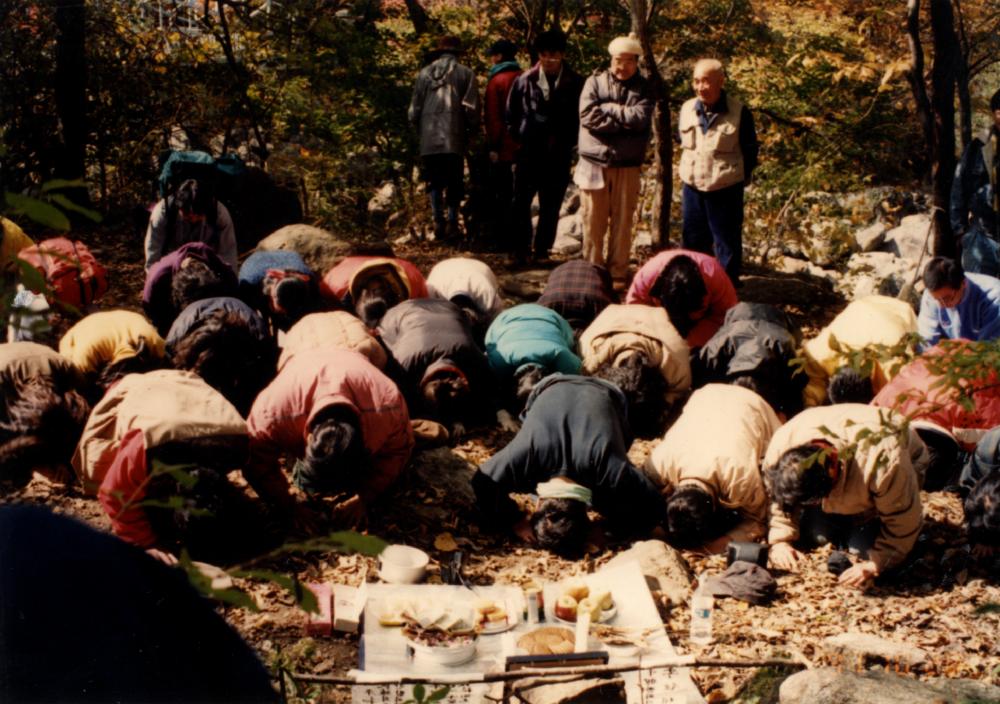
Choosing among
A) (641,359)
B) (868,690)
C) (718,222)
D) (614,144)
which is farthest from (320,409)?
(718,222)

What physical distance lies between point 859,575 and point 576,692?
6.07 feet

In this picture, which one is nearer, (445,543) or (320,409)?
(320,409)

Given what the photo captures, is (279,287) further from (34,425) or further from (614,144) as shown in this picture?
(614,144)

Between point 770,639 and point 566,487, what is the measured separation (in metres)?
1.29

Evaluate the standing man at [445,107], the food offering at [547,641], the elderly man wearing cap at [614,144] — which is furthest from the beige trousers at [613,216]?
the food offering at [547,641]

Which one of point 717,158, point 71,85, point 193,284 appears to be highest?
point 71,85

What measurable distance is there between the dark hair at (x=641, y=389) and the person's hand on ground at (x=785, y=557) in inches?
55.6

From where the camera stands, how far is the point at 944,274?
7039 millimetres

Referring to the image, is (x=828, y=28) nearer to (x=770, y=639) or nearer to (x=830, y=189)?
(x=830, y=189)

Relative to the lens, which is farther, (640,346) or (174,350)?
(640,346)

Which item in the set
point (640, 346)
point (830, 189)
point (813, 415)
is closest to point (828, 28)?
point (830, 189)

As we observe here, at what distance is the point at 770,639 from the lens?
5441 mm

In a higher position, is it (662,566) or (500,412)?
(500,412)

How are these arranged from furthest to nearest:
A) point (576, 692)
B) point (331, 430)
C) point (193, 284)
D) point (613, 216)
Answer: point (613, 216)
point (193, 284)
point (331, 430)
point (576, 692)
